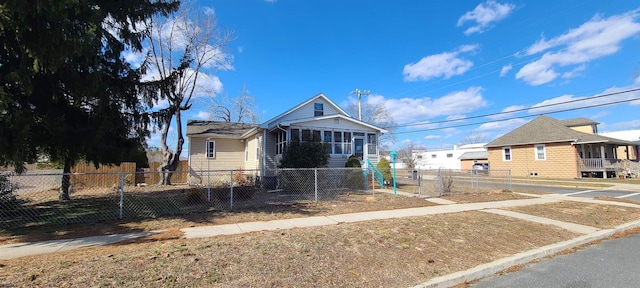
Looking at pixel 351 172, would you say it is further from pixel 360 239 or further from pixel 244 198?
pixel 360 239

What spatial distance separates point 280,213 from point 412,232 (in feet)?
12.1

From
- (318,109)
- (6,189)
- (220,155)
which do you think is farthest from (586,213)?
(220,155)

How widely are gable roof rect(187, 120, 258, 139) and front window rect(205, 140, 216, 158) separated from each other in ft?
2.14

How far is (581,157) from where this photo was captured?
25.6 m

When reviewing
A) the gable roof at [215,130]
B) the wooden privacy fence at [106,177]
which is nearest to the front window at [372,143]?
the gable roof at [215,130]

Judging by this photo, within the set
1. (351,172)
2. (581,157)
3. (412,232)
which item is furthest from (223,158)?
(581,157)

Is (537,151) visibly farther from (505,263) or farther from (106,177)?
(106,177)

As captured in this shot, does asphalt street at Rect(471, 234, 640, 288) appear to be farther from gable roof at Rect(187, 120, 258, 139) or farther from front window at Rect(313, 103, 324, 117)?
gable roof at Rect(187, 120, 258, 139)

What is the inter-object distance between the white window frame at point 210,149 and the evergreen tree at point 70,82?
10.3 meters

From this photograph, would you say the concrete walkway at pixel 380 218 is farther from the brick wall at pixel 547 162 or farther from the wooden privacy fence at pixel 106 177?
the brick wall at pixel 547 162

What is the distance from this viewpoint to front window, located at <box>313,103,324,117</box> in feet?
69.2

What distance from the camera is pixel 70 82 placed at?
728cm

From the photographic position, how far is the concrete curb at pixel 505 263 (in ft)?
13.9

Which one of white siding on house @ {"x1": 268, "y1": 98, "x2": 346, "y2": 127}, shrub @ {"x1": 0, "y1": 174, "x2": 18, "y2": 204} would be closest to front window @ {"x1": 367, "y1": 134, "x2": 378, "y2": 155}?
white siding on house @ {"x1": 268, "y1": 98, "x2": 346, "y2": 127}
